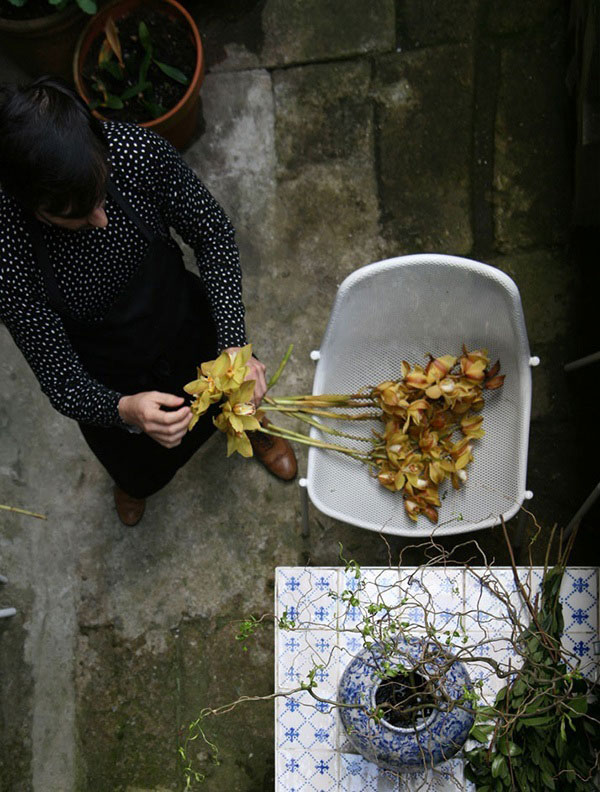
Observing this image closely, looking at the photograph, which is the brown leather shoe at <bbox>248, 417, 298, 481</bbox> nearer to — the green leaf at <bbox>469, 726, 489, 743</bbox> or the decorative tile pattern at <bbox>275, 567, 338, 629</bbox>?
the decorative tile pattern at <bbox>275, 567, 338, 629</bbox>

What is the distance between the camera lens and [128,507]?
8.42 feet

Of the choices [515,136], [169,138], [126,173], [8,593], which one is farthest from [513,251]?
→ [8,593]

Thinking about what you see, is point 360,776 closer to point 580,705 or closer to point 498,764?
point 498,764

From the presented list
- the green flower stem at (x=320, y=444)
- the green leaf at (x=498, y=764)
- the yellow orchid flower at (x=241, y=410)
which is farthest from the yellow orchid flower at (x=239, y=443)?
the green leaf at (x=498, y=764)

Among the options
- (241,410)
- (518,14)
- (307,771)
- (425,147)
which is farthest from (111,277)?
(518,14)

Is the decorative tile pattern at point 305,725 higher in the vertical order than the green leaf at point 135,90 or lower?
lower

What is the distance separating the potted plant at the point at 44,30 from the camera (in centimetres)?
247

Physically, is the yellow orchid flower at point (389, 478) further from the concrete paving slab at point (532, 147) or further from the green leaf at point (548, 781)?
the concrete paving slab at point (532, 147)

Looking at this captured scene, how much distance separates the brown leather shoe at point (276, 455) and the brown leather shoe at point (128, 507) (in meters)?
0.41

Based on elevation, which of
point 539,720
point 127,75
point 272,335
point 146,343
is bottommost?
point 539,720

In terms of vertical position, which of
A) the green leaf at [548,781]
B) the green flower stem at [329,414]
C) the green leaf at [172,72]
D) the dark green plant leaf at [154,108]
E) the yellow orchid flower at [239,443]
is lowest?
the green leaf at [548,781]

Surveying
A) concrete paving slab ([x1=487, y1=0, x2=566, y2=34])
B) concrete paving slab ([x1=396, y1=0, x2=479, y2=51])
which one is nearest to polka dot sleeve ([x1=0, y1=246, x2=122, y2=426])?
concrete paving slab ([x1=396, y1=0, x2=479, y2=51])

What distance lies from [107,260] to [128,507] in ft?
3.48

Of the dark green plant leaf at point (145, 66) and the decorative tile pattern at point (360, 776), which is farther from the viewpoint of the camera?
the dark green plant leaf at point (145, 66)
